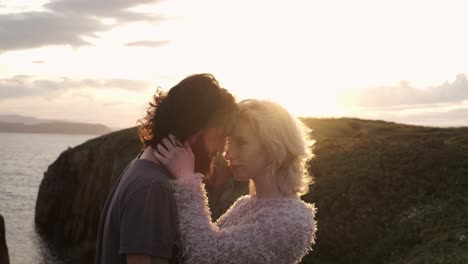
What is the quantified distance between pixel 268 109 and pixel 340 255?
1951cm

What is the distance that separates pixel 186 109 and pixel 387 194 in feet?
78.6

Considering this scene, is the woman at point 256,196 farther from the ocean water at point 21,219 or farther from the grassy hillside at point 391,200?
the ocean water at point 21,219

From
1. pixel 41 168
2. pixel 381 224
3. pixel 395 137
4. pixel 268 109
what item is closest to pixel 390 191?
pixel 381 224

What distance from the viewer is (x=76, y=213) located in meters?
56.4

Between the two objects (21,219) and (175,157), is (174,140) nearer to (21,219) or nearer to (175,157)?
(175,157)

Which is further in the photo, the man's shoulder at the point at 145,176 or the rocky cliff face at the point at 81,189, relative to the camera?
the rocky cliff face at the point at 81,189

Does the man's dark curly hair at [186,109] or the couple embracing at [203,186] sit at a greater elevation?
the man's dark curly hair at [186,109]

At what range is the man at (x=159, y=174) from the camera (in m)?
4.29

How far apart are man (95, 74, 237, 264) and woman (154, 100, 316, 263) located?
19 cm

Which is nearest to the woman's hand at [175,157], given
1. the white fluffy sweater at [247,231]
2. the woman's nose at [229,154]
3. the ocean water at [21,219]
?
the white fluffy sweater at [247,231]

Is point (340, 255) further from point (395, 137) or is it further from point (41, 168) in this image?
point (41, 168)

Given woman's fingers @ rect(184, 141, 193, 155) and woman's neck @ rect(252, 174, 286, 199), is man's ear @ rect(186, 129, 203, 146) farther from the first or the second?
woman's neck @ rect(252, 174, 286, 199)

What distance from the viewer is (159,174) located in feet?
15.0

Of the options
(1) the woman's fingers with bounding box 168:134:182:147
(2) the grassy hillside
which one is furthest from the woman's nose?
(2) the grassy hillside
